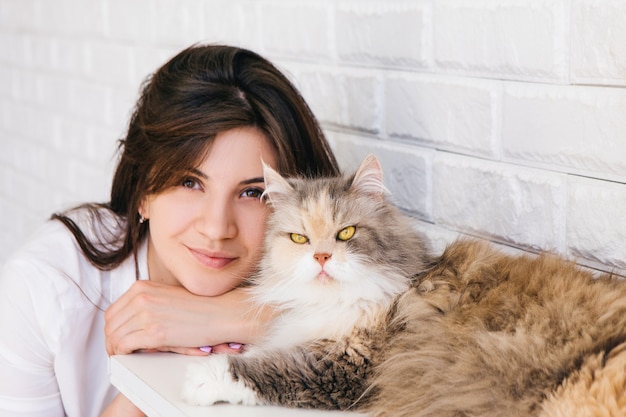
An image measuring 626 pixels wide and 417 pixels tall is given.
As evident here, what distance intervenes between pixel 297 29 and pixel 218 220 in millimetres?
→ 717

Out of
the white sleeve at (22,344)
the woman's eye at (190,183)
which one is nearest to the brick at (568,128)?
the woman's eye at (190,183)

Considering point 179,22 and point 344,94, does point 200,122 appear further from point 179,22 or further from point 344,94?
point 179,22

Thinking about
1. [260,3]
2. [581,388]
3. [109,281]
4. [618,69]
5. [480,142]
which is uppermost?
[260,3]

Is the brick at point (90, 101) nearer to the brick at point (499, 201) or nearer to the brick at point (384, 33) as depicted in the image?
the brick at point (384, 33)

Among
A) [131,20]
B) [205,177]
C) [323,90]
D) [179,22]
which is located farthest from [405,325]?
[131,20]

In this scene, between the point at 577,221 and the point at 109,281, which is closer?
the point at 577,221

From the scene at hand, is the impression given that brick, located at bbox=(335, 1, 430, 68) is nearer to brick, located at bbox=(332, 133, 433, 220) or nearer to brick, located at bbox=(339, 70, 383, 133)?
brick, located at bbox=(339, 70, 383, 133)

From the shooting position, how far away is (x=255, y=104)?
1534mm

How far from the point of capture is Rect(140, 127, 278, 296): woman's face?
4.79ft

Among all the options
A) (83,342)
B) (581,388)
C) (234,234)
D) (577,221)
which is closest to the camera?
(581,388)

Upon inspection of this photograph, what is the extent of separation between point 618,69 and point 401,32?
55cm

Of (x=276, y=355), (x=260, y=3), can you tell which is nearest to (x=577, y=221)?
(x=276, y=355)

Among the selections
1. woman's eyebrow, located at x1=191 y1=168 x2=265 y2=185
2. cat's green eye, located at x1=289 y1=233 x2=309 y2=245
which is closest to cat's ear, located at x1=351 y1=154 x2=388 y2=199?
cat's green eye, located at x1=289 y1=233 x2=309 y2=245

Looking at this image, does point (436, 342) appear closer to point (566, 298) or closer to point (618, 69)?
point (566, 298)
